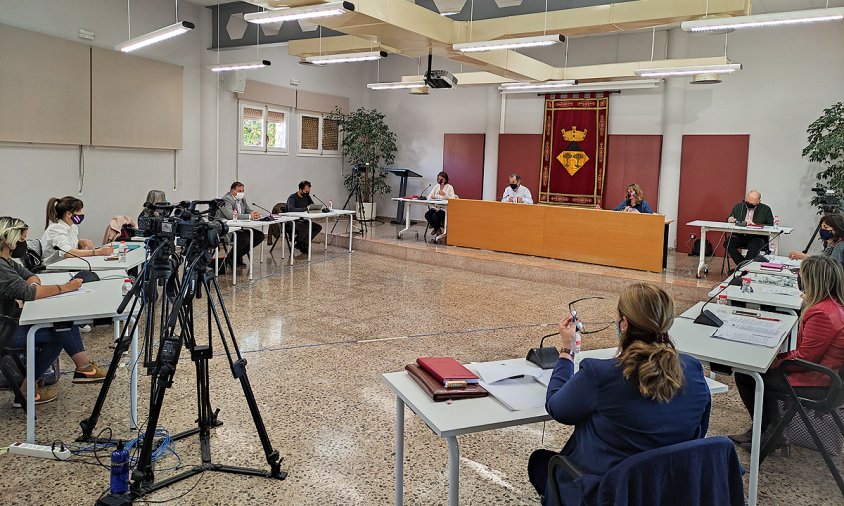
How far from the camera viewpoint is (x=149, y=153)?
993cm

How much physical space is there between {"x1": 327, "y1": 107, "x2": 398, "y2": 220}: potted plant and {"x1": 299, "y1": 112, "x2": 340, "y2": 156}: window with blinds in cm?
16

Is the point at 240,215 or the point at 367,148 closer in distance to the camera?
the point at 240,215

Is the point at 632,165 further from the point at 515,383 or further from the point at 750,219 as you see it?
the point at 515,383

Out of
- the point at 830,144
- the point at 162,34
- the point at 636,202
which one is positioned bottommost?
the point at 636,202

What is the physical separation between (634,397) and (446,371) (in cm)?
81

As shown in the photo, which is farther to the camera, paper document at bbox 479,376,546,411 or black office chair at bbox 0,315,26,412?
black office chair at bbox 0,315,26,412

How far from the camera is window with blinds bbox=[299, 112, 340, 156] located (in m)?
13.1

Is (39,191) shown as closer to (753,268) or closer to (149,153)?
(149,153)

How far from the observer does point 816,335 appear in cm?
306

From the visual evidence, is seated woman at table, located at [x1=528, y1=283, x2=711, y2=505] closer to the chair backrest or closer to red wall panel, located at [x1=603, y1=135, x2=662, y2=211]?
the chair backrest

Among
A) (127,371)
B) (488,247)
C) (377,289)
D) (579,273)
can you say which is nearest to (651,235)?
(579,273)

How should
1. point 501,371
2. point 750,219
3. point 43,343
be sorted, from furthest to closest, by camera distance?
point 750,219 → point 43,343 → point 501,371

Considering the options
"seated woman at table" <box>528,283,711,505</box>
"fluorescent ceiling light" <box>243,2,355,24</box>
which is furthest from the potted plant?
"seated woman at table" <box>528,283,711,505</box>

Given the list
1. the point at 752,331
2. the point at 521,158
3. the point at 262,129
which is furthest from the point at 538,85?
the point at 752,331
